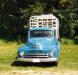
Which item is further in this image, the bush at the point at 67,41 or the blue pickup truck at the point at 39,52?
the bush at the point at 67,41

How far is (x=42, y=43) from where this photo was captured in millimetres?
18703

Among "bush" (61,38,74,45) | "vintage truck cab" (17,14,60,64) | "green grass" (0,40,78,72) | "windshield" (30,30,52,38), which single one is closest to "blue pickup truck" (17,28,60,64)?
"vintage truck cab" (17,14,60,64)

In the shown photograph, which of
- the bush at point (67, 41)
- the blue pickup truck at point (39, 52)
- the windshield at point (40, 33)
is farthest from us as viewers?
the bush at point (67, 41)

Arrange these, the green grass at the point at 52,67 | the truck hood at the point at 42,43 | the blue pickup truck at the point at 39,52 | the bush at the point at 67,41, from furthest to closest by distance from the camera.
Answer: the bush at the point at 67,41
the truck hood at the point at 42,43
the blue pickup truck at the point at 39,52
the green grass at the point at 52,67

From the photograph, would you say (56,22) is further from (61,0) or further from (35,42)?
(35,42)

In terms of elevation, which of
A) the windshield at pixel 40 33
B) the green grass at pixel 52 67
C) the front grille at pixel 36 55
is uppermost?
the windshield at pixel 40 33

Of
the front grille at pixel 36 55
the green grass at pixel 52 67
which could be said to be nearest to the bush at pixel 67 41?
the green grass at pixel 52 67

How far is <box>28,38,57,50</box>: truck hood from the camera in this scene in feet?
57.9

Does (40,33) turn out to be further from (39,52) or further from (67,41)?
(67,41)

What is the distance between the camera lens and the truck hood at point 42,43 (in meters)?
17.7

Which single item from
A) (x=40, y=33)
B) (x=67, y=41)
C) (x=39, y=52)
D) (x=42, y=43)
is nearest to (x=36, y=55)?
(x=39, y=52)

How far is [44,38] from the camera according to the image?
19.6 m

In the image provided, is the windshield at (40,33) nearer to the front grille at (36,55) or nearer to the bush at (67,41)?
the front grille at (36,55)

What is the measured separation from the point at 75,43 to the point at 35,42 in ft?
Answer: 31.4
